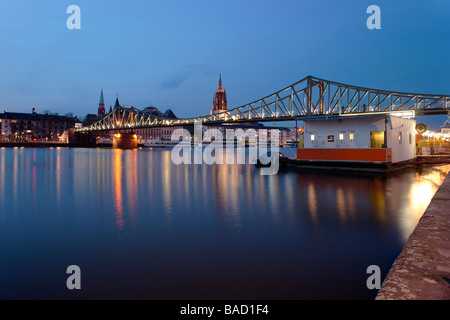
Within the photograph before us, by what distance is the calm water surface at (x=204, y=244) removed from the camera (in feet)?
16.6

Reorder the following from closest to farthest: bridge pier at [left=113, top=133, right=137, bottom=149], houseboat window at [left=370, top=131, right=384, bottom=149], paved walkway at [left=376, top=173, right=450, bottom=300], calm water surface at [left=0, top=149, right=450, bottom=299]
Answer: paved walkway at [left=376, top=173, right=450, bottom=300]
calm water surface at [left=0, top=149, right=450, bottom=299]
houseboat window at [left=370, top=131, right=384, bottom=149]
bridge pier at [left=113, top=133, right=137, bottom=149]

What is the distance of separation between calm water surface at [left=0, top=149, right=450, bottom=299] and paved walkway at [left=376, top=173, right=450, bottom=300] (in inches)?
36.2

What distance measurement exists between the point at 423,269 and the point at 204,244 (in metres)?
4.73

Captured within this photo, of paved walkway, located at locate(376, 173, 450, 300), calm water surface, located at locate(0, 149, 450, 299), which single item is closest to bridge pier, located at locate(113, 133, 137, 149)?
calm water surface, located at locate(0, 149, 450, 299)

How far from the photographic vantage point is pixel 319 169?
28.2m

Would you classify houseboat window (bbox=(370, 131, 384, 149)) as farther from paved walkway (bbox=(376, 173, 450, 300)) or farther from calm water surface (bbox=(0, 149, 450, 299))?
paved walkway (bbox=(376, 173, 450, 300))

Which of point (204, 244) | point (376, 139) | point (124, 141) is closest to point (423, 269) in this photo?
point (204, 244)

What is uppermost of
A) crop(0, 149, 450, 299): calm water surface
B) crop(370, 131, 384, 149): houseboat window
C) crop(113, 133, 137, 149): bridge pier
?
crop(113, 133, 137, 149): bridge pier

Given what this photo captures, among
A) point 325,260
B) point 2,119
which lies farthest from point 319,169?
point 2,119

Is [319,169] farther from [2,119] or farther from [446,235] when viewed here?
[2,119]

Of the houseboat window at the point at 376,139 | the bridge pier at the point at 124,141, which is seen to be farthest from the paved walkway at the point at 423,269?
the bridge pier at the point at 124,141

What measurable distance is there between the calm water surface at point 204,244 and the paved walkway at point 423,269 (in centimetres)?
92

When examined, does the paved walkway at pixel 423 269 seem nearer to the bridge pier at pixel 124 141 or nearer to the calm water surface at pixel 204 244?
the calm water surface at pixel 204 244

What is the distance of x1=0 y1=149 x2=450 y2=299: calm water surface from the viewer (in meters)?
5.06
